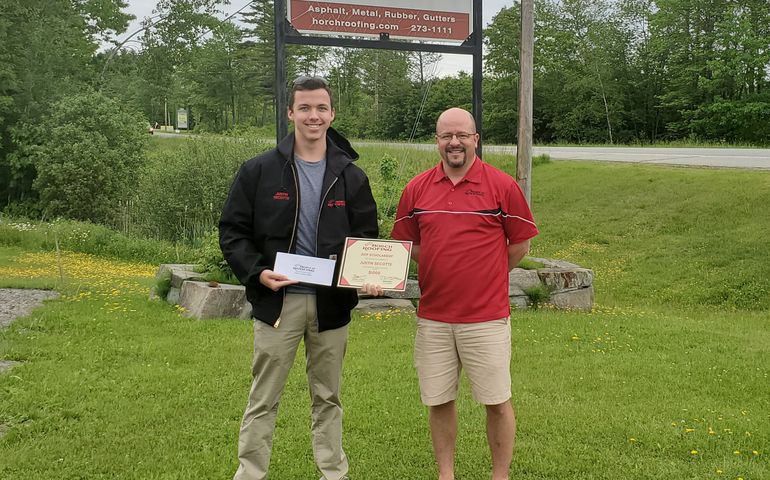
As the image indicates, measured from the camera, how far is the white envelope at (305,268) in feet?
10.6

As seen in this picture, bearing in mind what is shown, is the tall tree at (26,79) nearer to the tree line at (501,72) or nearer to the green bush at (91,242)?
the tree line at (501,72)

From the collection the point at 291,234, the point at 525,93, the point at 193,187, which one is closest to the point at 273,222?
the point at 291,234

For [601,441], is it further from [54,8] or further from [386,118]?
[54,8]

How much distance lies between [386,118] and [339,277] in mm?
8473

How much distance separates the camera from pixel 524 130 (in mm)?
9945

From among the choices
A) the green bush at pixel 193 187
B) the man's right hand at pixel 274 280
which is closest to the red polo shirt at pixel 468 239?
the man's right hand at pixel 274 280

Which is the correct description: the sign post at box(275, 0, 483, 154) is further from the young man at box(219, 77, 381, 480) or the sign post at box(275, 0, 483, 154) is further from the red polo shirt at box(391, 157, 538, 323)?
the red polo shirt at box(391, 157, 538, 323)

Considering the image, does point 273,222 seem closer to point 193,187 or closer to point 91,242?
point 193,187

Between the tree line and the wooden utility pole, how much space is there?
12254 millimetres

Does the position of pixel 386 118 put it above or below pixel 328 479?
above

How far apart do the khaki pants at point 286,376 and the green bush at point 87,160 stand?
17.5m

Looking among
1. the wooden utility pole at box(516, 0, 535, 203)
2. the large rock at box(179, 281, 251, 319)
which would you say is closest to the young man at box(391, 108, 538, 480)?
the large rock at box(179, 281, 251, 319)

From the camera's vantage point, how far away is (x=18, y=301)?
8930mm

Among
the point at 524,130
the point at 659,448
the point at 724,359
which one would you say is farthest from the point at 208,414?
the point at 524,130
